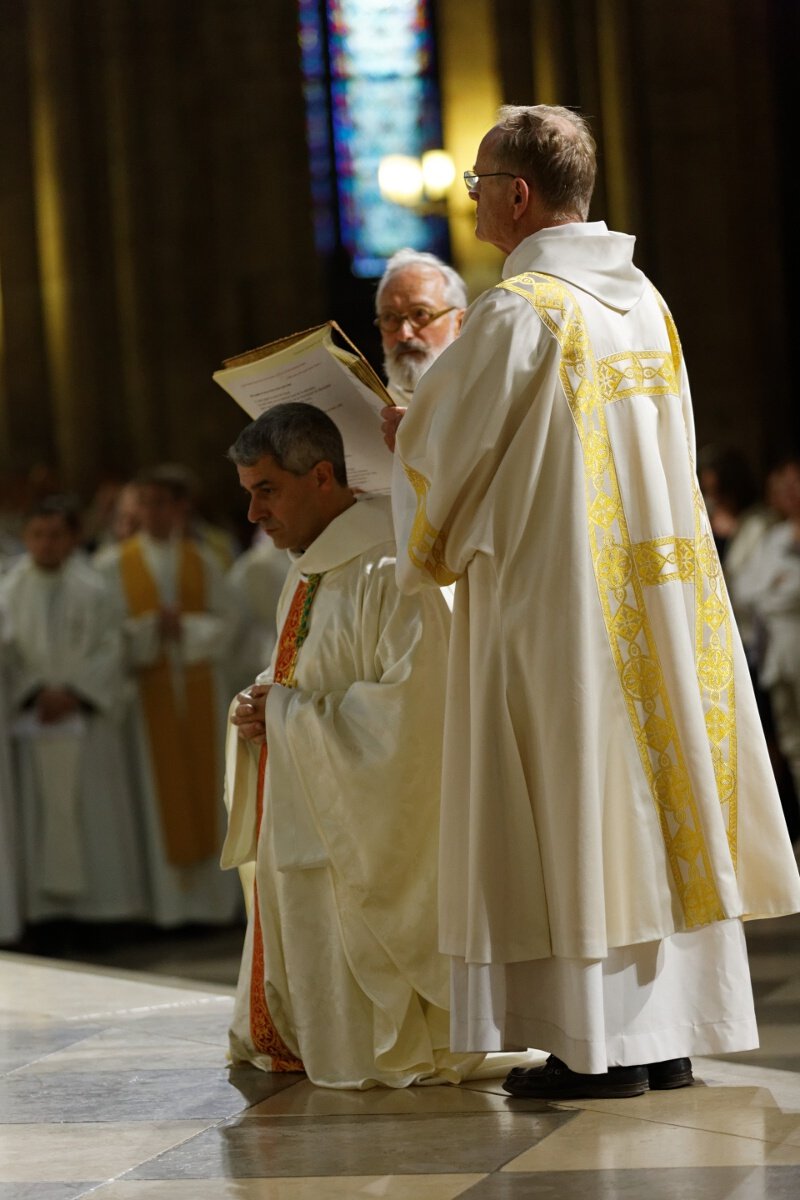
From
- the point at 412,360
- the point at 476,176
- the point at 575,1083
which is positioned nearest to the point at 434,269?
the point at 412,360

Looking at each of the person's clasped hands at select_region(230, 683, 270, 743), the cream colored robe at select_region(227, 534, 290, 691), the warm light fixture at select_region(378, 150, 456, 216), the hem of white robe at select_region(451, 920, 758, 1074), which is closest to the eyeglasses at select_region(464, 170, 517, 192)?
the person's clasped hands at select_region(230, 683, 270, 743)

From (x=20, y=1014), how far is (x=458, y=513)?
8.11ft

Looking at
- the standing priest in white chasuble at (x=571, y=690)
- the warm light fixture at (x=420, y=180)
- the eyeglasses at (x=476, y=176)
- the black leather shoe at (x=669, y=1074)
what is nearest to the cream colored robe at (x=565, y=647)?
the standing priest in white chasuble at (x=571, y=690)

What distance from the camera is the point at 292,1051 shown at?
→ 15.1 feet

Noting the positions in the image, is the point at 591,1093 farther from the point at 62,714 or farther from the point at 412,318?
the point at 62,714

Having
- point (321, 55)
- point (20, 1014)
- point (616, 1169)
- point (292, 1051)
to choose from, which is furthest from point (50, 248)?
point (616, 1169)

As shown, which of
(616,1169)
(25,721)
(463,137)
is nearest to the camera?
(616,1169)

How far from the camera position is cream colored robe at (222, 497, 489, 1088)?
4.44m

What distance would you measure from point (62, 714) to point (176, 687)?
2.15 ft

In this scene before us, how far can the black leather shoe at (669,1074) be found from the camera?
418 centimetres

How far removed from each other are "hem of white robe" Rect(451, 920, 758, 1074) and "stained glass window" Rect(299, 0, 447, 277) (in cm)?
1365

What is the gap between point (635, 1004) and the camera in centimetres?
A: 400

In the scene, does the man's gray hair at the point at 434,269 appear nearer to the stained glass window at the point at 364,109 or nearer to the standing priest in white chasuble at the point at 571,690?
the standing priest in white chasuble at the point at 571,690

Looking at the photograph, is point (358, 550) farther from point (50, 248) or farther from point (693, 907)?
point (50, 248)
